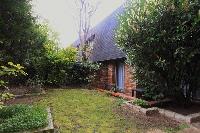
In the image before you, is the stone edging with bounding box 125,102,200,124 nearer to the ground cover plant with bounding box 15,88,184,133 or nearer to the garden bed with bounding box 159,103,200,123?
the garden bed with bounding box 159,103,200,123

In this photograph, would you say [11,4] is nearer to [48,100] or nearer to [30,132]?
[48,100]

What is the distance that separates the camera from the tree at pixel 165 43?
10133 millimetres

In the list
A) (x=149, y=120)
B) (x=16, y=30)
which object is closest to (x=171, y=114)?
(x=149, y=120)

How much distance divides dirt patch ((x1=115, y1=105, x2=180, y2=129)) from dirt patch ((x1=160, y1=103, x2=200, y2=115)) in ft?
3.07

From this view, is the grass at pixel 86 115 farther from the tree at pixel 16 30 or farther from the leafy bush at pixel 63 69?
the leafy bush at pixel 63 69

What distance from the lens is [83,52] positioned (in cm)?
2612

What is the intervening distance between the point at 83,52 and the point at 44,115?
17469 millimetres

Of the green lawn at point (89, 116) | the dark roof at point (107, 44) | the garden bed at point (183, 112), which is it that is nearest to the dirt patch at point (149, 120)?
the green lawn at point (89, 116)

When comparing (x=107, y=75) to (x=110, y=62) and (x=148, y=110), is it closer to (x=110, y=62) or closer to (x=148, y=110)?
(x=110, y=62)

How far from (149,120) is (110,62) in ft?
40.2

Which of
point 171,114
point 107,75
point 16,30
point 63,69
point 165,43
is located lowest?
point 171,114

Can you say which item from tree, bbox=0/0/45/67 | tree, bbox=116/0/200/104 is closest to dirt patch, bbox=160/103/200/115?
tree, bbox=116/0/200/104

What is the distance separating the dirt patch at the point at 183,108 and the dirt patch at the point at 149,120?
93 centimetres

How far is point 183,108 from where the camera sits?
1127 cm
